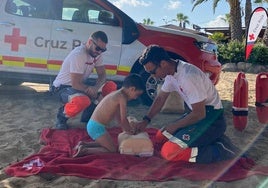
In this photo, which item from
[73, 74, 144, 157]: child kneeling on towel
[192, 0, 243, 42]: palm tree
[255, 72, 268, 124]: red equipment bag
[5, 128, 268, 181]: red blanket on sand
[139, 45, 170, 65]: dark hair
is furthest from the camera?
[192, 0, 243, 42]: palm tree

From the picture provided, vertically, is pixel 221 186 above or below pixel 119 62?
below

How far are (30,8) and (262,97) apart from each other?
396cm

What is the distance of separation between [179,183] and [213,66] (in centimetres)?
326

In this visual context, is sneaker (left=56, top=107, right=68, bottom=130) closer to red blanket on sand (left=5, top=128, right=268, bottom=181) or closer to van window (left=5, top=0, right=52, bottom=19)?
red blanket on sand (left=5, top=128, right=268, bottom=181)

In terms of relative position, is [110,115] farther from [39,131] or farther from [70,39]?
[70,39]

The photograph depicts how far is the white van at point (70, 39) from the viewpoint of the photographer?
20.1 ft

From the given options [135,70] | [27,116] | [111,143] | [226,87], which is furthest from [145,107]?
[226,87]

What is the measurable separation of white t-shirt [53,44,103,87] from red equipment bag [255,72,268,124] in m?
2.35

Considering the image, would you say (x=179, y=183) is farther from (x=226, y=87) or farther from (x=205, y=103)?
(x=226, y=87)

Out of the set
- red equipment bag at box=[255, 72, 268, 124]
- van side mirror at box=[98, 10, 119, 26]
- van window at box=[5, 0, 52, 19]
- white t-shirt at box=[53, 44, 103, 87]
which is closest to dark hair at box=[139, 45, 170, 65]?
white t-shirt at box=[53, 44, 103, 87]

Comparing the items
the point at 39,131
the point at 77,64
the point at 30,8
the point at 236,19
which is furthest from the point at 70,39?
the point at 236,19

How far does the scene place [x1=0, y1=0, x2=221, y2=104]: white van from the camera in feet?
20.1

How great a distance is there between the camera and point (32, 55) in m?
6.15

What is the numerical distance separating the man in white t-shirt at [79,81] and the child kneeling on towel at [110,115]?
0.84 meters
